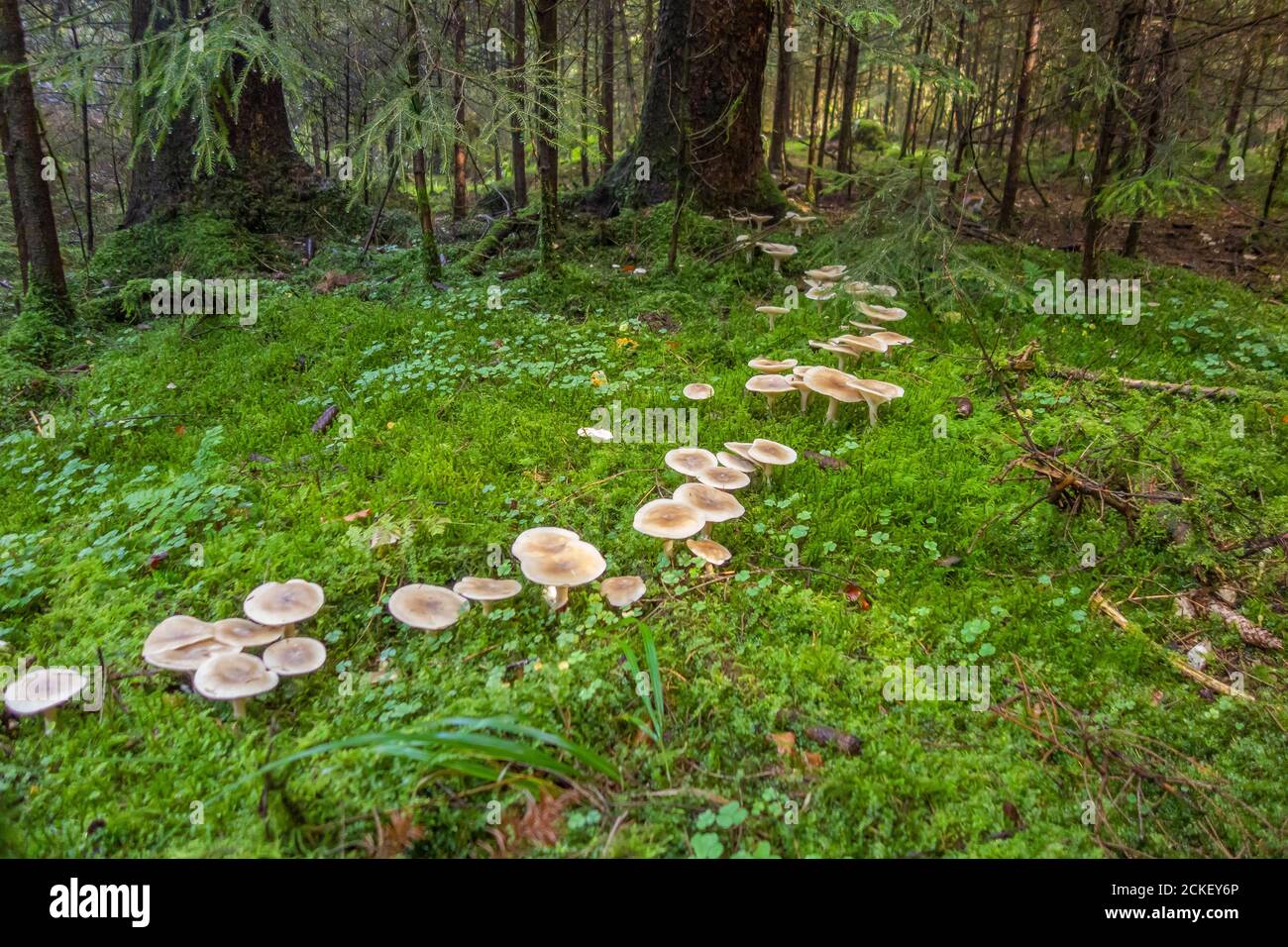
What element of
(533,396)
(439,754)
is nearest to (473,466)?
(533,396)

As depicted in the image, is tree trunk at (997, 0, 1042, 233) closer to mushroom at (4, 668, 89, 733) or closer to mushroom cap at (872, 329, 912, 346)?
mushroom cap at (872, 329, 912, 346)

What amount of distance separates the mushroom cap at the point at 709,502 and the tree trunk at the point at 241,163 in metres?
7.87

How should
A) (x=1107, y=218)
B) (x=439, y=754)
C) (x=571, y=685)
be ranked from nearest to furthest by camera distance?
(x=439, y=754)
(x=571, y=685)
(x=1107, y=218)

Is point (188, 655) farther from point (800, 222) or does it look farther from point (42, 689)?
point (800, 222)

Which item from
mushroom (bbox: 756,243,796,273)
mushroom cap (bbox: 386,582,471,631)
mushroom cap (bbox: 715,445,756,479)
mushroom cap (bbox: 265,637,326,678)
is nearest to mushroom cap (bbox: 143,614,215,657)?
mushroom cap (bbox: 265,637,326,678)

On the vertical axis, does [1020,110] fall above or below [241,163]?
above

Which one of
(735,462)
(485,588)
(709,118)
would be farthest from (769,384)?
(709,118)

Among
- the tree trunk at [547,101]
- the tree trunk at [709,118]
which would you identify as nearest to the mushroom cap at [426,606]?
the tree trunk at [547,101]

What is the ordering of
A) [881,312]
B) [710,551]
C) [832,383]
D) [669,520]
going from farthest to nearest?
[881,312] → [832,383] → [710,551] → [669,520]

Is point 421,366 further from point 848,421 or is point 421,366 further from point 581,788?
point 581,788

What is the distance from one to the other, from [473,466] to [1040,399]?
4554 millimetres

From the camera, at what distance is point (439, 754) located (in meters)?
2.46

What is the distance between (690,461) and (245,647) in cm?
268

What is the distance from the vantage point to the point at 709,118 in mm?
8148
